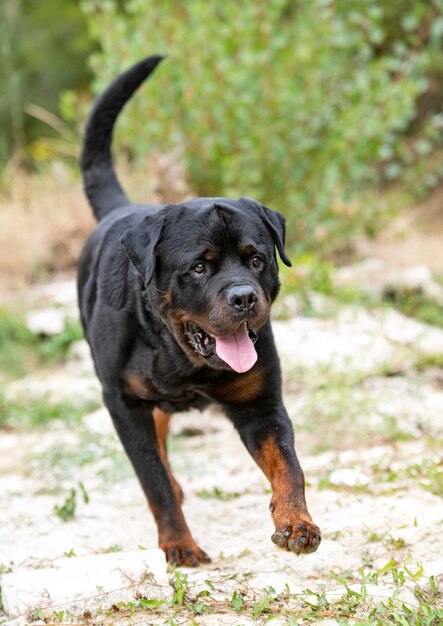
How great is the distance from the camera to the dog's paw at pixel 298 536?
2.82 m

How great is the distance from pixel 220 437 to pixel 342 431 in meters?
0.75

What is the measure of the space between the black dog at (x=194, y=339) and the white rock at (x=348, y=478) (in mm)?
859

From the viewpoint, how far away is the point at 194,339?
3.26 meters

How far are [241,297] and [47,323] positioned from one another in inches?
166

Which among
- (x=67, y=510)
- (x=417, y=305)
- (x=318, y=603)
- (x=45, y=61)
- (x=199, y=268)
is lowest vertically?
(x=417, y=305)

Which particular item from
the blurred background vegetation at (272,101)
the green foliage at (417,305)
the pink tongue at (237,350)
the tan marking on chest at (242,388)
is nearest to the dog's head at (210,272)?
the pink tongue at (237,350)

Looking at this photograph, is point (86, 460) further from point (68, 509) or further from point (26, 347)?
point (26, 347)

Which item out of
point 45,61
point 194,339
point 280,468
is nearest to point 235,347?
point 194,339

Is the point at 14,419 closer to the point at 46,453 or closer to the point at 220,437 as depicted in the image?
the point at 46,453

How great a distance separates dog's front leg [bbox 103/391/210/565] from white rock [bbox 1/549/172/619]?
1.11 ft

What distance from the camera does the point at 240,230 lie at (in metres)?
3.20

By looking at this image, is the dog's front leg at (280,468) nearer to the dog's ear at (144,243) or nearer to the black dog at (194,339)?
the black dog at (194,339)

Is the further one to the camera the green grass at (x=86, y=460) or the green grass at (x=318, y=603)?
the green grass at (x=86, y=460)

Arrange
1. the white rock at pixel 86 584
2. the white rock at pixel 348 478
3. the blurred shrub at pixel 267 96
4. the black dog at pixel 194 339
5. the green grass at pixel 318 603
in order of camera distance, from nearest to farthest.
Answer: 1. the green grass at pixel 318 603
2. the white rock at pixel 86 584
3. the black dog at pixel 194 339
4. the white rock at pixel 348 478
5. the blurred shrub at pixel 267 96
